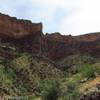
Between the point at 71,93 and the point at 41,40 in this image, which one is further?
the point at 41,40

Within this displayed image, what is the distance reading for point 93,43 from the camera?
9962cm

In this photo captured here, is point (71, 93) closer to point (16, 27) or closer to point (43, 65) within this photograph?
point (43, 65)

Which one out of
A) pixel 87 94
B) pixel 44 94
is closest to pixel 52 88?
pixel 44 94

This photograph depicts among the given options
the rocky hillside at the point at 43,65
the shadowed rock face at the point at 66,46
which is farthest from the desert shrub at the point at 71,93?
the shadowed rock face at the point at 66,46

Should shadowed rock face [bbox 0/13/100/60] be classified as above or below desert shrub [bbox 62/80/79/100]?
above

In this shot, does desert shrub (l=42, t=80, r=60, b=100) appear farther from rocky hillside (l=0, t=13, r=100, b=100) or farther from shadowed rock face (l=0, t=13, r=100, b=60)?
shadowed rock face (l=0, t=13, r=100, b=60)

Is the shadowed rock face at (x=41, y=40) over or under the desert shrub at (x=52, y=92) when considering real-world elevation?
over

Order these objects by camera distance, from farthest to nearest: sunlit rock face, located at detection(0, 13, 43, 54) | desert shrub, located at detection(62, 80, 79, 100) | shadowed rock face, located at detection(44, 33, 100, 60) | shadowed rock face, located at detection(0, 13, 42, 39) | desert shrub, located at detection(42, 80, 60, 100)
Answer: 1. shadowed rock face, located at detection(44, 33, 100, 60)
2. shadowed rock face, located at detection(0, 13, 42, 39)
3. sunlit rock face, located at detection(0, 13, 43, 54)
4. desert shrub, located at detection(42, 80, 60, 100)
5. desert shrub, located at detection(62, 80, 79, 100)

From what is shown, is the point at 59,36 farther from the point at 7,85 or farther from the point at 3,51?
the point at 7,85

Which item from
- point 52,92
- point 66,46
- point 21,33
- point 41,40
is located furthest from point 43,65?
point 66,46

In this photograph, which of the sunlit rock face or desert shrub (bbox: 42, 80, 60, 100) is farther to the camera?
the sunlit rock face

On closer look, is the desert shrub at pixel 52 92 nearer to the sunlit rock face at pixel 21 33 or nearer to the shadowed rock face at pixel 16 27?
the sunlit rock face at pixel 21 33

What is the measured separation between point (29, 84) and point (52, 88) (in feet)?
79.7

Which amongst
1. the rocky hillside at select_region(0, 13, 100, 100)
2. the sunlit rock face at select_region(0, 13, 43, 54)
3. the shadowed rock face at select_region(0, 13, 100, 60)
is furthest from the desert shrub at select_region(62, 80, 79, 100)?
the sunlit rock face at select_region(0, 13, 43, 54)
